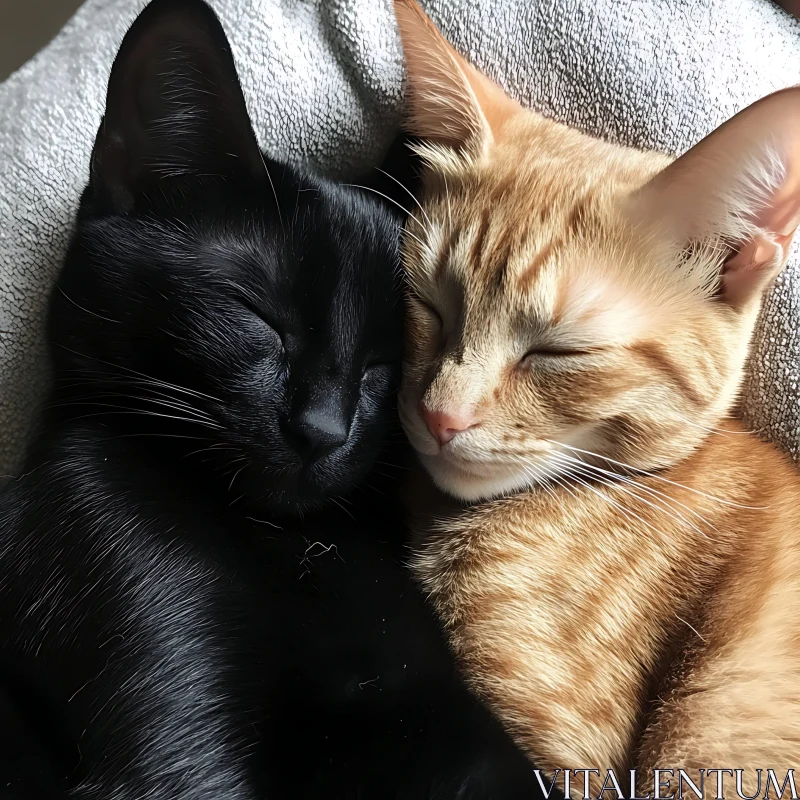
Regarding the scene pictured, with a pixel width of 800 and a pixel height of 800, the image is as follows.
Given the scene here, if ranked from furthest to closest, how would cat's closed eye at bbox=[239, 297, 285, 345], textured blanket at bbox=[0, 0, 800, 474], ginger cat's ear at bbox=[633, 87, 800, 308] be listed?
textured blanket at bbox=[0, 0, 800, 474] → cat's closed eye at bbox=[239, 297, 285, 345] → ginger cat's ear at bbox=[633, 87, 800, 308]

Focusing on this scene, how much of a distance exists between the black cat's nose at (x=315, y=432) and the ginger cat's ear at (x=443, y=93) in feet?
1.56

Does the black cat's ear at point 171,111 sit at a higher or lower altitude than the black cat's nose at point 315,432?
higher

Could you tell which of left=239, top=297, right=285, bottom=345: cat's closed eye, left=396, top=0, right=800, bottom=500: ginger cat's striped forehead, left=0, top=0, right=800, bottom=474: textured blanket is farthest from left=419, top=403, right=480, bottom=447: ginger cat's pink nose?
left=0, top=0, right=800, bottom=474: textured blanket

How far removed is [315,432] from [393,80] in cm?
65

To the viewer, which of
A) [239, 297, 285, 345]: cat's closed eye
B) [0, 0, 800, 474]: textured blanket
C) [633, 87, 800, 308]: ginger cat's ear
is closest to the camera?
[633, 87, 800, 308]: ginger cat's ear

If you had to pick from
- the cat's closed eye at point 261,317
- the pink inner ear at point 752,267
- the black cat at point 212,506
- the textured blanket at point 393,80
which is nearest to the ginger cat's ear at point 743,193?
the pink inner ear at point 752,267

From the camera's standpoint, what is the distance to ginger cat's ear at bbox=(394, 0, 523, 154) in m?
0.99

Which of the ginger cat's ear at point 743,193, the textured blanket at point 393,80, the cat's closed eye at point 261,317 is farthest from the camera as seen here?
the textured blanket at point 393,80

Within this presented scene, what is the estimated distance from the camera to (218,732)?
2.67 feet

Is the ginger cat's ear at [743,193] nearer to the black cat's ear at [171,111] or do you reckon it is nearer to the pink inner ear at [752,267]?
the pink inner ear at [752,267]

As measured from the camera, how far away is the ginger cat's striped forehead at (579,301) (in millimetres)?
899

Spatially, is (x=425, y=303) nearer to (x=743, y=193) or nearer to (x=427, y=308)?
(x=427, y=308)

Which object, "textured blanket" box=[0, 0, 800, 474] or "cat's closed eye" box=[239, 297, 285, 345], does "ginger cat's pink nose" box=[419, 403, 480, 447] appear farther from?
"textured blanket" box=[0, 0, 800, 474]

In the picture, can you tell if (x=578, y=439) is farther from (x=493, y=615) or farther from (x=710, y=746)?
(x=710, y=746)
